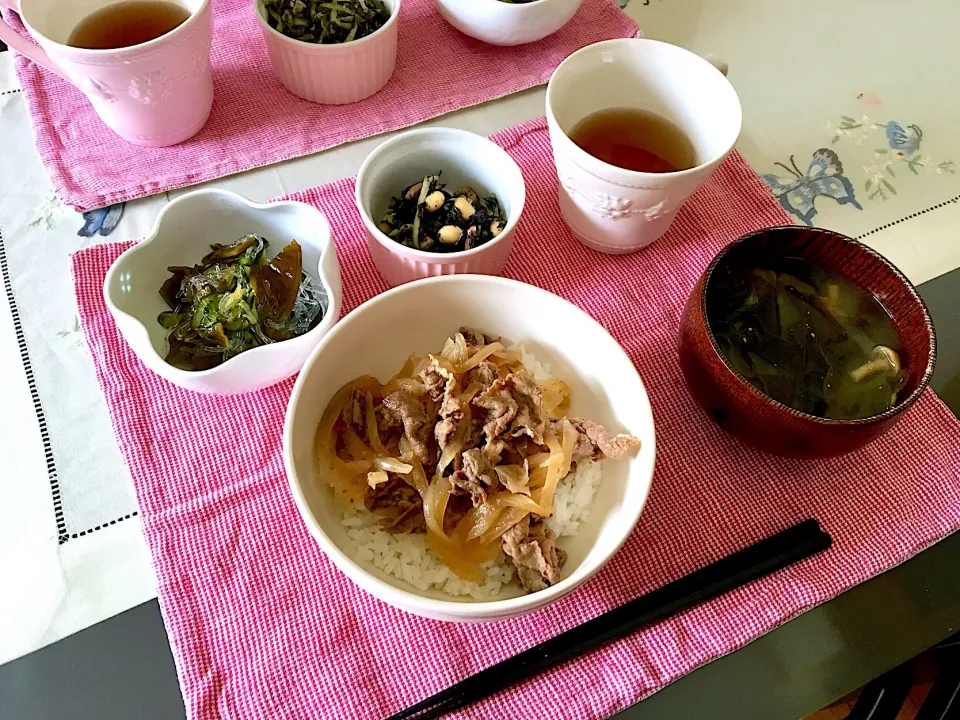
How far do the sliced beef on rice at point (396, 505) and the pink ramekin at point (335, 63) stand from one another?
733mm

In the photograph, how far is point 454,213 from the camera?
1.00m

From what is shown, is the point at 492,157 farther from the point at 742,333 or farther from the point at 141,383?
the point at 141,383

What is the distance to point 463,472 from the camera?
81cm

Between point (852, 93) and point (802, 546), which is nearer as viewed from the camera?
point (802, 546)

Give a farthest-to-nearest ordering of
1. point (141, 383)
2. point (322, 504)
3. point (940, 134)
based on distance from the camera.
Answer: point (940, 134) < point (141, 383) < point (322, 504)

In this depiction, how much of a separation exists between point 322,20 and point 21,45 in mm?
454

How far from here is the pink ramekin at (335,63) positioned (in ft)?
3.76

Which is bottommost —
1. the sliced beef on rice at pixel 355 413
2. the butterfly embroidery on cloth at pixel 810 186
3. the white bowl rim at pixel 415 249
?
the sliced beef on rice at pixel 355 413

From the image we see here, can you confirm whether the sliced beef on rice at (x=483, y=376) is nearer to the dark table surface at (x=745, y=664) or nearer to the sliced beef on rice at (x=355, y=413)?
the sliced beef on rice at (x=355, y=413)

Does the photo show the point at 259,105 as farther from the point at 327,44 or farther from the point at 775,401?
the point at 775,401

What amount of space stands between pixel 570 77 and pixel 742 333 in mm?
472

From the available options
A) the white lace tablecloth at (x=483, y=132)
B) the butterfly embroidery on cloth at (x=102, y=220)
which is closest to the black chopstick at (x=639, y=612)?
the white lace tablecloth at (x=483, y=132)

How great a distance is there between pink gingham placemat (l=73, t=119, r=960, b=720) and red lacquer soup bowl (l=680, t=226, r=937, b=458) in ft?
0.32

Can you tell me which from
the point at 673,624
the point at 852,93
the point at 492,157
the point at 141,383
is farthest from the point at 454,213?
the point at 852,93
